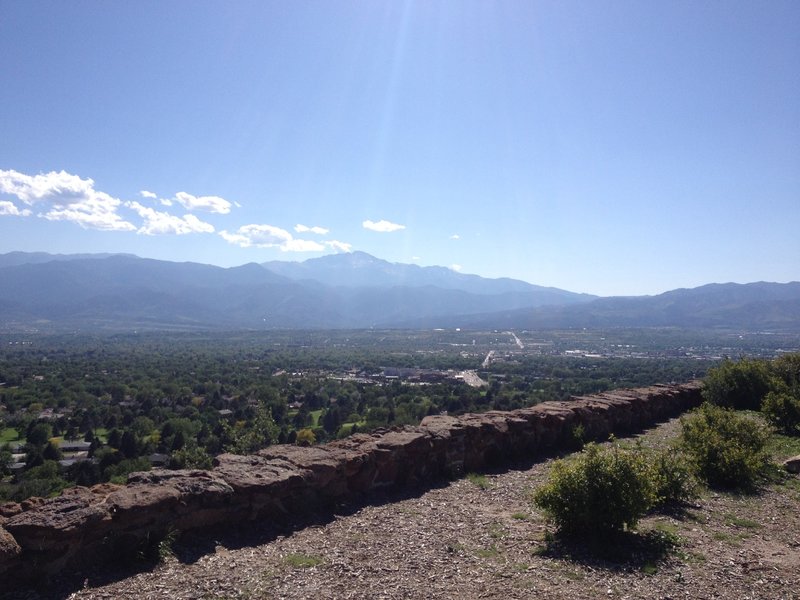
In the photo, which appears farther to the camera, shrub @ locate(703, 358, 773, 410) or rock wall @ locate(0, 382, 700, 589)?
shrub @ locate(703, 358, 773, 410)

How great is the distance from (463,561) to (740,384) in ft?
52.3

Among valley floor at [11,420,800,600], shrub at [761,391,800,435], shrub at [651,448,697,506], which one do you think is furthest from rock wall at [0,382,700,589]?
shrub at [761,391,800,435]

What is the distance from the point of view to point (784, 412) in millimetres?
13664

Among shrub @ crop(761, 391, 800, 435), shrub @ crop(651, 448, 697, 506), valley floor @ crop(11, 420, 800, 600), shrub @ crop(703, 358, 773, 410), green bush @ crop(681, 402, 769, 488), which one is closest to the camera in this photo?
valley floor @ crop(11, 420, 800, 600)

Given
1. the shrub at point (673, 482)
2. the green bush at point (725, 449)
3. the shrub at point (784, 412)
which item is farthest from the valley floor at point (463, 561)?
the shrub at point (784, 412)

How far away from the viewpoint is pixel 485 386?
63000mm

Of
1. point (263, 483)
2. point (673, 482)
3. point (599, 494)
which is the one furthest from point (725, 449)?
point (263, 483)

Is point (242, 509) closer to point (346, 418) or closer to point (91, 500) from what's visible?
point (91, 500)

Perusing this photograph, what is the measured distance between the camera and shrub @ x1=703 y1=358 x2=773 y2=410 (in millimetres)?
17562

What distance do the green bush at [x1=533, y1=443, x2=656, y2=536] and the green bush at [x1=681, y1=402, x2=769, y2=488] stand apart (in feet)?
11.1

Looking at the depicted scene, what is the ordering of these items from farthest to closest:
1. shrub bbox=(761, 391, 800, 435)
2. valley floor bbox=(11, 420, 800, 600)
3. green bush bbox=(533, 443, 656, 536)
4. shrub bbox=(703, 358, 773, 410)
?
shrub bbox=(703, 358, 773, 410)
shrub bbox=(761, 391, 800, 435)
green bush bbox=(533, 443, 656, 536)
valley floor bbox=(11, 420, 800, 600)

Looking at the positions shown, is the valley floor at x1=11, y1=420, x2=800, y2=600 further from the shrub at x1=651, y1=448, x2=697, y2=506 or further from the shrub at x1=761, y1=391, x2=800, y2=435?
the shrub at x1=761, y1=391, x2=800, y2=435

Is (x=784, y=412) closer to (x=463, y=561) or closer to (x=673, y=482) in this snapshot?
(x=673, y=482)

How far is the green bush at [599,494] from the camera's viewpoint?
6.78 m
